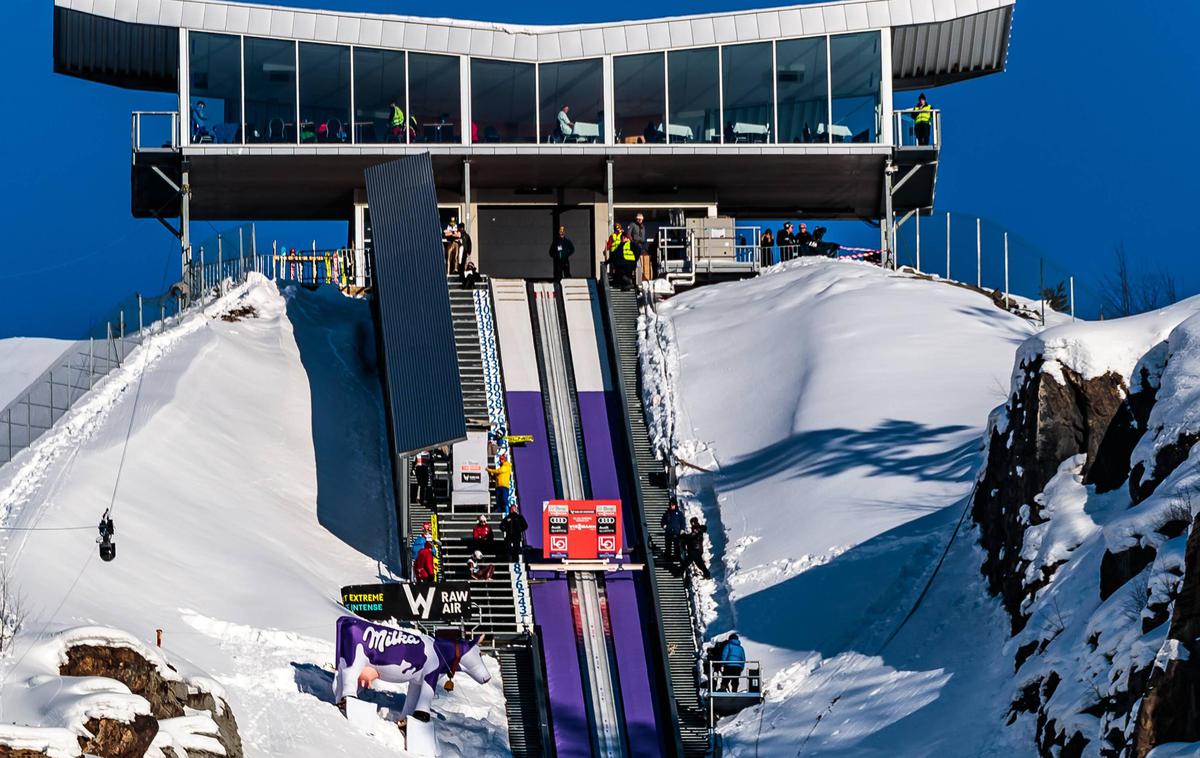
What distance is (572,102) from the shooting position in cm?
4672

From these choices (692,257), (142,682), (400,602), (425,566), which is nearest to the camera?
(142,682)

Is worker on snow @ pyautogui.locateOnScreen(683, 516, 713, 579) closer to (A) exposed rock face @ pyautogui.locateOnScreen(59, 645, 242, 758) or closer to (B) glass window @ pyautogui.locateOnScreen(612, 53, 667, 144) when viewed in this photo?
(A) exposed rock face @ pyautogui.locateOnScreen(59, 645, 242, 758)

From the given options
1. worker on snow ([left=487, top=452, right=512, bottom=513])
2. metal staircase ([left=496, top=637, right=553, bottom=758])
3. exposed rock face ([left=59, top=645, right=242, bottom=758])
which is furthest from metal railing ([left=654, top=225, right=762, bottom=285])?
exposed rock face ([left=59, top=645, right=242, bottom=758])

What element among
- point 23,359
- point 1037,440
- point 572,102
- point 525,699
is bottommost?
point 525,699

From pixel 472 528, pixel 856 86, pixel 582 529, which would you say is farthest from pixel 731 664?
pixel 856 86

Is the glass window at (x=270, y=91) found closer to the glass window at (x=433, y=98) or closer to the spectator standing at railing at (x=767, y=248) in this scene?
the glass window at (x=433, y=98)

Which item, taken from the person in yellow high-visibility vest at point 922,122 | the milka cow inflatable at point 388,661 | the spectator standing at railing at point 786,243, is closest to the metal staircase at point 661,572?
the milka cow inflatable at point 388,661

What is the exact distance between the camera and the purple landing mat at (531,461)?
33.6 m

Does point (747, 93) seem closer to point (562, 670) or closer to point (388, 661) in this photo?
point (562, 670)

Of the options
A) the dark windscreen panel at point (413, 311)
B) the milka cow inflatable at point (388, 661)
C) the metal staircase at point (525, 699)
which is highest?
the dark windscreen panel at point (413, 311)

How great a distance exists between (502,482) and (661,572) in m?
3.65

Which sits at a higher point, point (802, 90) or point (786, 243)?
point (802, 90)

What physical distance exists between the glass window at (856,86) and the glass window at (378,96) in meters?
9.44

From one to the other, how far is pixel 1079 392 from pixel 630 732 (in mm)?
7272
